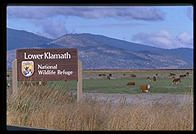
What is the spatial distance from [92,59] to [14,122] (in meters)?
146

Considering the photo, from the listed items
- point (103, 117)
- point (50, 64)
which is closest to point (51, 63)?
point (50, 64)

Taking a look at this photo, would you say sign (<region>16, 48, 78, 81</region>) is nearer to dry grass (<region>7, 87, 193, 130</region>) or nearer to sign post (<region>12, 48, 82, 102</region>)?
sign post (<region>12, 48, 82, 102</region>)

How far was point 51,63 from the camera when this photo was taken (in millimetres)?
17344

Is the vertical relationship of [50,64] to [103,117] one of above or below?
above

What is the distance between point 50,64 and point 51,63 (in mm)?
50

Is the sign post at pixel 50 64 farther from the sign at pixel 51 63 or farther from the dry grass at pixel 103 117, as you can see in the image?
the dry grass at pixel 103 117

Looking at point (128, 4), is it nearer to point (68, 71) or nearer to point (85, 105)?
point (85, 105)

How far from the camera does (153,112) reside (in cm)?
1335

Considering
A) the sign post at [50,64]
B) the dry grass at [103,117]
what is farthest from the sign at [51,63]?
the dry grass at [103,117]

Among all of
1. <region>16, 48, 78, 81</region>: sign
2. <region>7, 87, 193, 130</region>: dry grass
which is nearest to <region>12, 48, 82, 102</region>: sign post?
<region>16, 48, 78, 81</region>: sign

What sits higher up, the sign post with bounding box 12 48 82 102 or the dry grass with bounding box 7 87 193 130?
the sign post with bounding box 12 48 82 102

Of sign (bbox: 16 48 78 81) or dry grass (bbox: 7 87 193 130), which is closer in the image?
dry grass (bbox: 7 87 193 130)

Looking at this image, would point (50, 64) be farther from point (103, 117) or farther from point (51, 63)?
point (103, 117)

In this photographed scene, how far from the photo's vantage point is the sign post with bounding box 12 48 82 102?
56.9 ft
